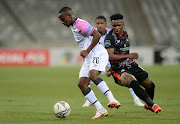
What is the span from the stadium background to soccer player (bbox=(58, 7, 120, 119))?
24.4m

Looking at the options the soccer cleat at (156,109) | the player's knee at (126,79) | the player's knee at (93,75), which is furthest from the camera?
the player's knee at (126,79)

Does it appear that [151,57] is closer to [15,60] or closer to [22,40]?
[15,60]

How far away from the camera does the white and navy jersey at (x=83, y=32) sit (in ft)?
24.2

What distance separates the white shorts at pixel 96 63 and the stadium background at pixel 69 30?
24.3 metres

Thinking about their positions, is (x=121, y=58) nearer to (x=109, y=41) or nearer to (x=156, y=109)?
(x=109, y=41)

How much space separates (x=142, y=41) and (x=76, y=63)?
7464 mm

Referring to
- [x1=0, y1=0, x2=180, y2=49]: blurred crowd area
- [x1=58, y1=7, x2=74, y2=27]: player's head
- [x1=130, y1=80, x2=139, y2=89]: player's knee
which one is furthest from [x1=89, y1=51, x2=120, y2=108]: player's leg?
[x1=0, y1=0, x2=180, y2=49]: blurred crowd area

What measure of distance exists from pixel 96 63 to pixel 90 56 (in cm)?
25

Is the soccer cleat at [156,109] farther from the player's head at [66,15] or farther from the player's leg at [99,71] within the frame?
the player's head at [66,15]

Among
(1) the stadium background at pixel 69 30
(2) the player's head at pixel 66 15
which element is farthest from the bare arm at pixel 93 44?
(1) the stadium background at pixel 69 30

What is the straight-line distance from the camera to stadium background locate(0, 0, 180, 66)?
3291cm

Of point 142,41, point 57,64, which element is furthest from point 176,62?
point 57,64

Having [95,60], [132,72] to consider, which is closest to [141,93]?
[132,72]

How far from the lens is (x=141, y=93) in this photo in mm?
7480
